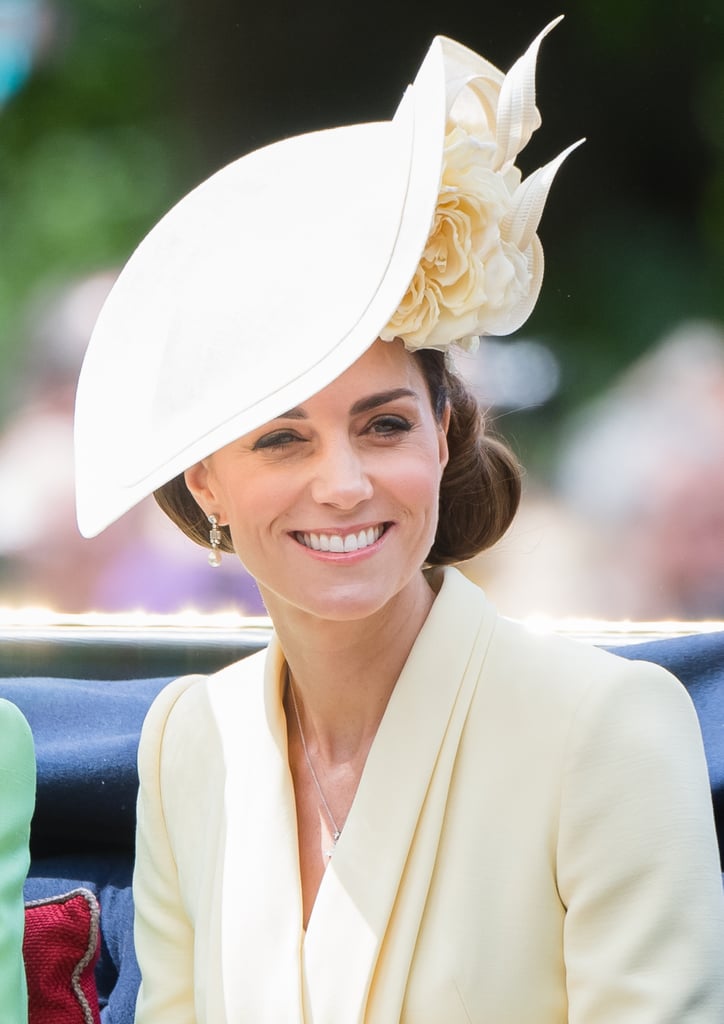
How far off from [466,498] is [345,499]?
411 millimetres

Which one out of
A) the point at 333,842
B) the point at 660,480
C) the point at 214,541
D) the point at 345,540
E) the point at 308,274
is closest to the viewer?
the point at 308,274

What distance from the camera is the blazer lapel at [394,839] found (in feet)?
4.38

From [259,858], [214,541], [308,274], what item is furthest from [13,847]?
[308,274]

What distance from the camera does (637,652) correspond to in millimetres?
1982

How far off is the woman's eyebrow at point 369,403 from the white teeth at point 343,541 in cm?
12

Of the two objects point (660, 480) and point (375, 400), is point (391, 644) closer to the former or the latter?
point (375, 400)

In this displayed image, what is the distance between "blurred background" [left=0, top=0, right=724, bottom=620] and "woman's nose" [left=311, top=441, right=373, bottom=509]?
1074 mm

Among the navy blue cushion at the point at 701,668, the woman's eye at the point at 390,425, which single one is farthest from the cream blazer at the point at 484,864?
the navy blue cushion at the point at 701,668

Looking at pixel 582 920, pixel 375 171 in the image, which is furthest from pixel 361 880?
pixel 375 171

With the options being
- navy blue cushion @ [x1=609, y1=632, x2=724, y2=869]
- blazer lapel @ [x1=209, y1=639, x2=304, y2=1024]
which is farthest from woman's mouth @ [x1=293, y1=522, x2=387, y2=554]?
navy blue cushion @ [x1=609, y1=632, x2=724, y2=869]

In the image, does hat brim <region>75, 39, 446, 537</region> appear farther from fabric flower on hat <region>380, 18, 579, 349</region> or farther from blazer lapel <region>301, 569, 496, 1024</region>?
blazer lapel <region>301, 569, 496, 1024</region>

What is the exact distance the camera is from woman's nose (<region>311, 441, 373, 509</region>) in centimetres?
129

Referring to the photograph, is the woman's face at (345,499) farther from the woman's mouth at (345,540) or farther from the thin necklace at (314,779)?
the thin necklace at (314,779)

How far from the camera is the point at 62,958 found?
1.72m
